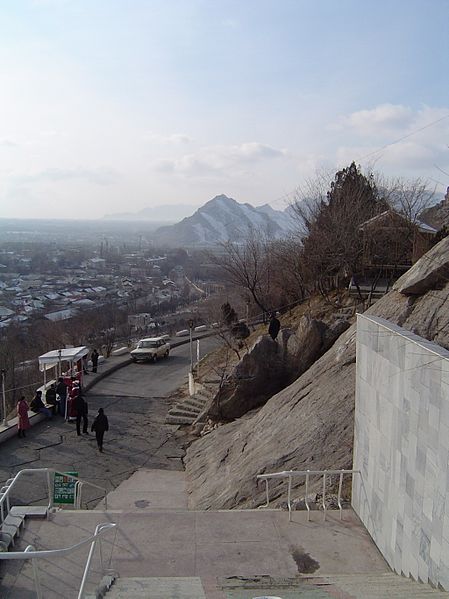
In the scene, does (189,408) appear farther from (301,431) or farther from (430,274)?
(430,274)

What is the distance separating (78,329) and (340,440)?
135 feet

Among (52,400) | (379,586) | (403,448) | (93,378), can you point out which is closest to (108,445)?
(52,400)

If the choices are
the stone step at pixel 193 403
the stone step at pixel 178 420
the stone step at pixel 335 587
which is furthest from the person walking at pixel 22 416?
the stone step at pixel 335 587

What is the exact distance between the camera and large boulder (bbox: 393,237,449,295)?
10.2m

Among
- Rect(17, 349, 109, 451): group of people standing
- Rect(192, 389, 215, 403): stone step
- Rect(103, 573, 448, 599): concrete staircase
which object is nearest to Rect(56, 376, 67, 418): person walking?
Rect(17, 349, 109, 451): group of people standing

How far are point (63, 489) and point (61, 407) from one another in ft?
24.9

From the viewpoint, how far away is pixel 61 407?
16516 millimetres

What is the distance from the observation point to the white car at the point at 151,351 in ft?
79.9

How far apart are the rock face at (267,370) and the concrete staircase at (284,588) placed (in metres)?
9.12

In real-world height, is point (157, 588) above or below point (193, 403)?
above

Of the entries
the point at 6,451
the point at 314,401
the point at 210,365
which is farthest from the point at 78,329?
the point at 314,401

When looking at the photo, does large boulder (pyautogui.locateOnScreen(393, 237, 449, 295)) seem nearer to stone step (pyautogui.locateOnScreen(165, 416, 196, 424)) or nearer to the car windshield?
stone step (pyautogui.locateOnScreen(165, 416, 196, 424))

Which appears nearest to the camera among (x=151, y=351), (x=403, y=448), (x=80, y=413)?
(x=403, y=448)

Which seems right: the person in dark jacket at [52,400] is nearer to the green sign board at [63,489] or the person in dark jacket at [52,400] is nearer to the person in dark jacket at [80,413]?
the person in dark jacket at [80,413]
